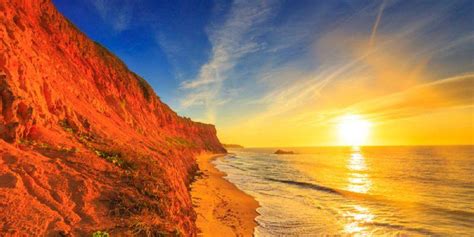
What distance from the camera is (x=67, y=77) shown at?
1545cm

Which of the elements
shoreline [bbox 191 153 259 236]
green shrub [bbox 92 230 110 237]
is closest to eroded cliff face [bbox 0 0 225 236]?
green shrub [bbox 92 230 110 237]

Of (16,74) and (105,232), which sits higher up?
(16,74)

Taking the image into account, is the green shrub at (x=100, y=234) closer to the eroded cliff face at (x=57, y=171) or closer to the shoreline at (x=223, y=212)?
the eroded cliff face at (x=57, y=171)

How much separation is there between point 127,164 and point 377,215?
50.5 ft

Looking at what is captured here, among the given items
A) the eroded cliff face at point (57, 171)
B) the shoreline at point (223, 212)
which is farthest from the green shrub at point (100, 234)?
the shoreline at point (223, 212)

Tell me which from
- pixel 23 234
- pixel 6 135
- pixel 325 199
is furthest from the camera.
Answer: pixel 325 199

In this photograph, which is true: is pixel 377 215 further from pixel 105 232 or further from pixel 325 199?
pixel 105 232

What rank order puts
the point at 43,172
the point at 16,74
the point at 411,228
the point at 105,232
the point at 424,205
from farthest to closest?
the point at 424,205
the point at 411,228
the point at 16,74
the point at 43,172
the point at 105,232

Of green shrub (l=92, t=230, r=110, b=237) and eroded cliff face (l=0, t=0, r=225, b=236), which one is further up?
eroded cliff face (l=0, t=0, r=225, b=236)

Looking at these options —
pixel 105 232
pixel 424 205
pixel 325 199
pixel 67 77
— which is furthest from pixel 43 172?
pixel 424 205

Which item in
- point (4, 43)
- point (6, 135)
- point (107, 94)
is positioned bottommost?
point (6, 135)

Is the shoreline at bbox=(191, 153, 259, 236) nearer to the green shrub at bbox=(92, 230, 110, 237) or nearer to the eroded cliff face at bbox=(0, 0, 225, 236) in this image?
the eroded cliff face at bbox=(0, 0, 225, 236)

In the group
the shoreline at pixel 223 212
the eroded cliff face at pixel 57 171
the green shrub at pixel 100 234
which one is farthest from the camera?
the shoreline at pixel 223 212

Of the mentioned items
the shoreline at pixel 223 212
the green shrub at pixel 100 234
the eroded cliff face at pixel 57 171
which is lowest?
the shoreline at pixel 223 212
